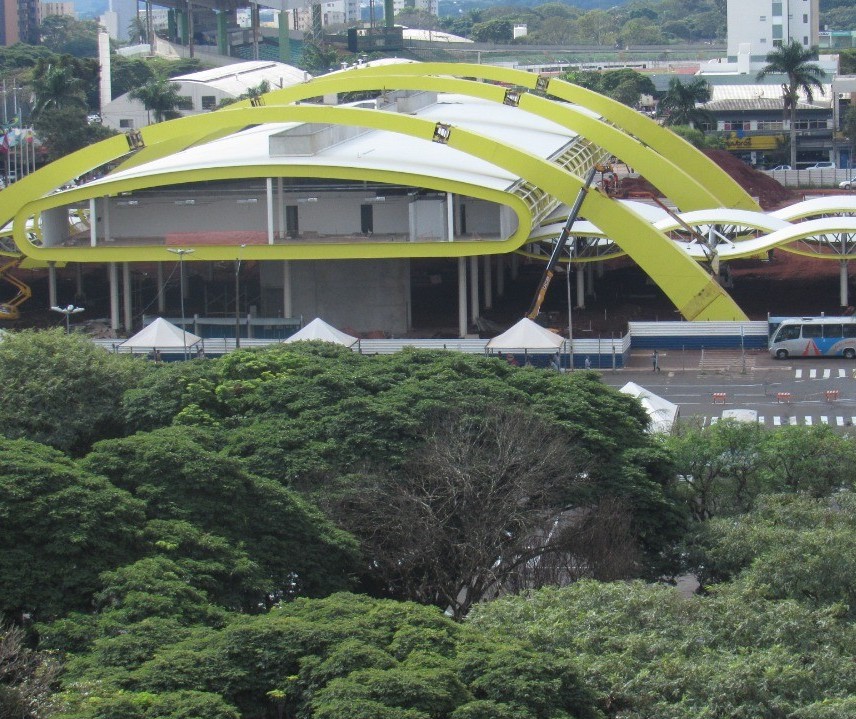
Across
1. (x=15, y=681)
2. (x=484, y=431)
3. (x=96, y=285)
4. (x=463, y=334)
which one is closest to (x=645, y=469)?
(x=484, y=431)

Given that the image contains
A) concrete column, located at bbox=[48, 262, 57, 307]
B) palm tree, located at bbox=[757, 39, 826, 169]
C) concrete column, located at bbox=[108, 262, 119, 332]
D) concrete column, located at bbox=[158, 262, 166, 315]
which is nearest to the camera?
concrete column, located at bbox=[108, 262, 119, 332]

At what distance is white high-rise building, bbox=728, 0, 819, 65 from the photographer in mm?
135125

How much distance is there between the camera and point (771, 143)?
357 ft

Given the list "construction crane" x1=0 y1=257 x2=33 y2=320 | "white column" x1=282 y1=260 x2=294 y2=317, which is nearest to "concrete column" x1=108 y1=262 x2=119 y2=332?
"construction crane" x1=0 y1=257 x2=33 y2=320

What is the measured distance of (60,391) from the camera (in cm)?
3478

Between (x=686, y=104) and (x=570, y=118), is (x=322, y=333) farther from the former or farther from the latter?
(x=686, y=104)

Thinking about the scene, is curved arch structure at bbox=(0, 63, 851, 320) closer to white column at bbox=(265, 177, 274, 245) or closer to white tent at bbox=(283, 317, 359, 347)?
white column at bbox=(265, 177, 274, 245)

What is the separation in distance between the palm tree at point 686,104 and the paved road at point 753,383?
53.1m

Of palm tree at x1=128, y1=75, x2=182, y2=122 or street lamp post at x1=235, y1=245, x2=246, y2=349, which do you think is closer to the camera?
street lamp post at x1=235, y1=245, x2=246, y2=349

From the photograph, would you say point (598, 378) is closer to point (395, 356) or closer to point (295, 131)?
point (395, 356)

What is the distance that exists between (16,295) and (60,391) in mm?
28892

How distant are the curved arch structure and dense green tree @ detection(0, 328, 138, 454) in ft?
62.0

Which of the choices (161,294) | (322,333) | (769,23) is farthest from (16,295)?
(769,23)

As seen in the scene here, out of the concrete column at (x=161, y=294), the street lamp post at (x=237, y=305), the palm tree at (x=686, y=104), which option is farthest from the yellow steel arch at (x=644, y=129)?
the palm tree at (x=686, y=104)
